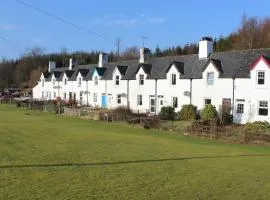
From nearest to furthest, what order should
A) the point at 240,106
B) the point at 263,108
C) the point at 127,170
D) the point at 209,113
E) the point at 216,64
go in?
1. the point at 127,170
2. the point at 263,108
3. the point at 209,113
4. the point at 240,106
5. the point at 216,64

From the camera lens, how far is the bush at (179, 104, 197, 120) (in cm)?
4301

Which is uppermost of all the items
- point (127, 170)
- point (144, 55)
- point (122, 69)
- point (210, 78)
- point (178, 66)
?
point (144, 55)

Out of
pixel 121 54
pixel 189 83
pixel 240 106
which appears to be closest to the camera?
pixel 240 106

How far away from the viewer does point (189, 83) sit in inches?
1825

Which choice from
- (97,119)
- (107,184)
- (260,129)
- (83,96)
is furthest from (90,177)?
(83,96)

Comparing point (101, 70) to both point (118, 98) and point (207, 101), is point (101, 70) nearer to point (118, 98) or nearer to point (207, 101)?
point (118, 98)

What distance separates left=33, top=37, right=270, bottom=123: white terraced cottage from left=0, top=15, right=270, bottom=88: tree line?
3481 centimetres

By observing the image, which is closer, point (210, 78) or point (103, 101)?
point (210, 78)

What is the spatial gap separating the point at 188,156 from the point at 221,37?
9979 centimetres

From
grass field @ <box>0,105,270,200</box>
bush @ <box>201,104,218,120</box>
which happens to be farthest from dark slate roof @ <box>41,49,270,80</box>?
grass field @ <box>0,105,270,200</box>

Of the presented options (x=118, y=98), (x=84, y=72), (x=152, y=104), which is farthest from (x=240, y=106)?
(x=84, y=72)

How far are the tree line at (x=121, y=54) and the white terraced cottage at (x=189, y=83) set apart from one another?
3481cm

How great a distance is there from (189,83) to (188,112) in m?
4.24

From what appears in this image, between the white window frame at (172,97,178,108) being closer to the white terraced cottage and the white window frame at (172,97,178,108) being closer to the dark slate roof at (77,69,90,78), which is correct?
the white terraced cottage
